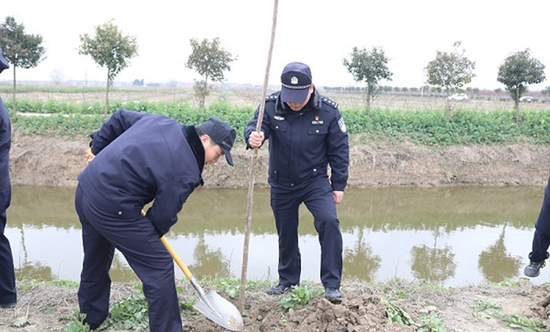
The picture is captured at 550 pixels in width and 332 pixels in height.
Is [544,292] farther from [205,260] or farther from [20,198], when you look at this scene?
[20,198]

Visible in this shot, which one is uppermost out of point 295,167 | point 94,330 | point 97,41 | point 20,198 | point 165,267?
point 97,41

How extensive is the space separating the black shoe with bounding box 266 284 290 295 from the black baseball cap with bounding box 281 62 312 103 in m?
1.59

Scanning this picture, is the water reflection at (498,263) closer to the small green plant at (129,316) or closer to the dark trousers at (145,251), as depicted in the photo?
A: the small green plant at (129,316)

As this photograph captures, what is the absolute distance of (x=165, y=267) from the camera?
2562mm

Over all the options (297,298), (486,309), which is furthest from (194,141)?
(486,309)

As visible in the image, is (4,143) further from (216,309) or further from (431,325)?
(431,325)

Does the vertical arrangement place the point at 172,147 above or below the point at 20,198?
above

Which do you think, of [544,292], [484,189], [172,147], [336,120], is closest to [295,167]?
[336,120]

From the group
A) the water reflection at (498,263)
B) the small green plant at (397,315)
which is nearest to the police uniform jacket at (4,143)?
the small green plant at (397,315)

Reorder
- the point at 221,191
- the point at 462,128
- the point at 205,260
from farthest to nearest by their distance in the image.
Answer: the point at 462,128
the point at 221,191
the point at 205,260

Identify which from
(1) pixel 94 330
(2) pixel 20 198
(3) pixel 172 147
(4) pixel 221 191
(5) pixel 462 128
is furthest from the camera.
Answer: (5) pixel 462 128

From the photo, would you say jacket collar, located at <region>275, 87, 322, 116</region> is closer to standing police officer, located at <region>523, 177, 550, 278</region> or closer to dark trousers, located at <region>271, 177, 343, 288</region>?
dark trousers, located at <region>271, 177, 343, 288</region>

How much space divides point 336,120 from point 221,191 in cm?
730

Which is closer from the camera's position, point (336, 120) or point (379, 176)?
point (336, 120)
